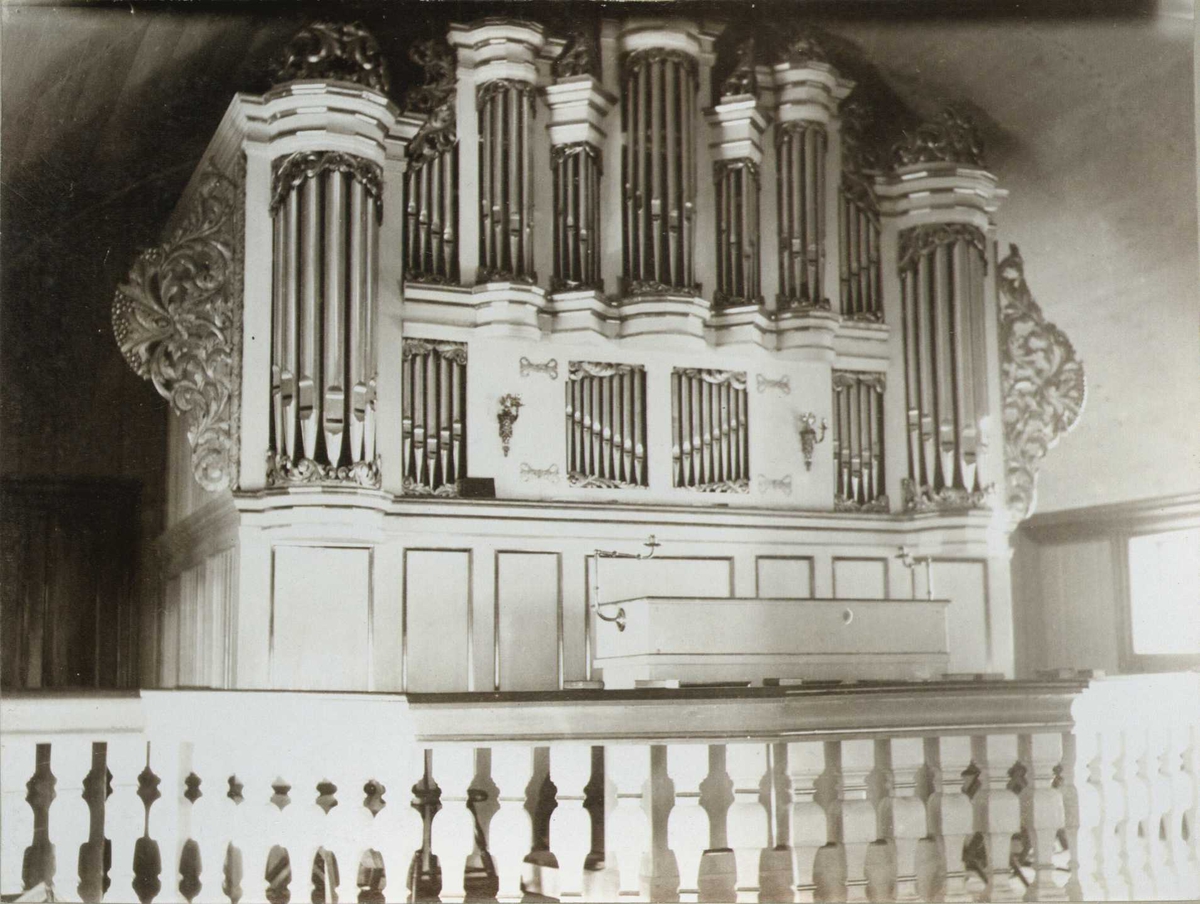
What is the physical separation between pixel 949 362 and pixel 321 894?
17.3 feet

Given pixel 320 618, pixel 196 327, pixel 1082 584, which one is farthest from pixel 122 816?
pixel 1082 584

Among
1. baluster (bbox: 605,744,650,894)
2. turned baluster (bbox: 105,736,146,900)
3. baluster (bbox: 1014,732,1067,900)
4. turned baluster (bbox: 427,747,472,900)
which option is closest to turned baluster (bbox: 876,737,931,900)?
baluster (bbox: 1014,732,1067,900)

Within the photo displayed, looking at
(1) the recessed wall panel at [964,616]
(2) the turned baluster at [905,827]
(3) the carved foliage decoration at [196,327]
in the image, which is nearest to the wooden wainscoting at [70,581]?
(3) the carved foliage decoration at [196,327]

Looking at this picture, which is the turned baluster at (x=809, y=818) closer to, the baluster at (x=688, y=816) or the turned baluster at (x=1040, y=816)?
the baluster at (x=688, y=816)

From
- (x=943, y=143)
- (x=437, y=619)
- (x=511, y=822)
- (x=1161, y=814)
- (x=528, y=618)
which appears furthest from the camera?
(x=943, y=143)

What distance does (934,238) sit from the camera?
914cm

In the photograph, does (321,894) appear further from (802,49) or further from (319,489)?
(802,49)

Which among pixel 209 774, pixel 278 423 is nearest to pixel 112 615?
pixel 278 423

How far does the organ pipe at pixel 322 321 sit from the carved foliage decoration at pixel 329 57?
1.44 ft

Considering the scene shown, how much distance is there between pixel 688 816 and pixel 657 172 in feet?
17.1

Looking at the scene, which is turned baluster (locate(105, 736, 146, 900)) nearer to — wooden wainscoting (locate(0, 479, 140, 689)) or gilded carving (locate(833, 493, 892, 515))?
wooden wainscoting (locate(0, 479, 140, 689))

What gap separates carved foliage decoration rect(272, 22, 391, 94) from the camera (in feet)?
25.6

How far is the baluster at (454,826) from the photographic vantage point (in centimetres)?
432

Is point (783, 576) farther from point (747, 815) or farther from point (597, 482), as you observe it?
point (747, 815)
